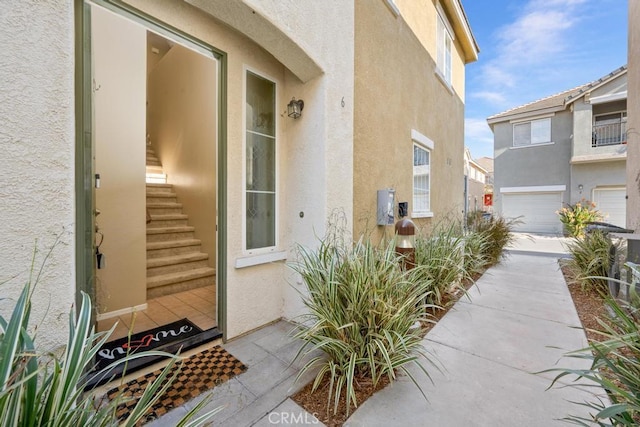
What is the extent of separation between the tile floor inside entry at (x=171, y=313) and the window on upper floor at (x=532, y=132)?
19.4m

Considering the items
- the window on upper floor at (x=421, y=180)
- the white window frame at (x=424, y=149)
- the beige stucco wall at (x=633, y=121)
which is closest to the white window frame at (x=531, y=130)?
the beige stucco wall at (x=633, y=121)

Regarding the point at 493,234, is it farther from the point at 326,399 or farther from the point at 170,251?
the point at 170,251

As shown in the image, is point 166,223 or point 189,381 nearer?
point 189,381

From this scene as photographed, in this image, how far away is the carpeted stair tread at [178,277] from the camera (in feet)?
14.8

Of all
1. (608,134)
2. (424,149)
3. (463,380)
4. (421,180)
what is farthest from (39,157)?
(608,134)

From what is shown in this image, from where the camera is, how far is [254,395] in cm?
237

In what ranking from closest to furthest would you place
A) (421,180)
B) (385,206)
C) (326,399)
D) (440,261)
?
1. (326,399)
2. (440,261)
3. (385,206)
4. (421,180)

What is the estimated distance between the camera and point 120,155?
3943mm

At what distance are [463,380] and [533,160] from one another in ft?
59.8

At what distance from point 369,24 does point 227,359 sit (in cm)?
551

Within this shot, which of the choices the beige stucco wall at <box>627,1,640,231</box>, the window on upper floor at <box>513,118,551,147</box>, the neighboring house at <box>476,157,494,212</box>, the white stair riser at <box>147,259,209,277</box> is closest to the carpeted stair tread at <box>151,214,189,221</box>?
the white stair riser at <box>147,259,209,277</box>

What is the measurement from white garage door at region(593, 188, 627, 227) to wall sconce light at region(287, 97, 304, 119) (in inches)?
678

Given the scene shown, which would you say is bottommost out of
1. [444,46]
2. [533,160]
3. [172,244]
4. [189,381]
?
[189,381]

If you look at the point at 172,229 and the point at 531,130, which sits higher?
the point at 531,130
